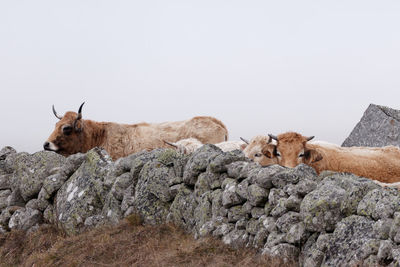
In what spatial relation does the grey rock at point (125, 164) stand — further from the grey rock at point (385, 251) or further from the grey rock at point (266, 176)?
the grey rock at point (385, 251)

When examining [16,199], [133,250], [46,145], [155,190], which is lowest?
[16,199]

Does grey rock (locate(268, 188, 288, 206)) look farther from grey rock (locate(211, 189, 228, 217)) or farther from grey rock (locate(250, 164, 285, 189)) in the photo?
grey rock (locate(211, 189, 228, 217))

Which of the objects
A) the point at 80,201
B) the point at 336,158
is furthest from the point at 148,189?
the point at 336,158

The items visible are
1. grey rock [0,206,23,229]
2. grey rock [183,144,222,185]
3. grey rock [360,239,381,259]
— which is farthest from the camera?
grey rock [0,206,23,229]

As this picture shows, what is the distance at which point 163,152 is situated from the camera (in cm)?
1049

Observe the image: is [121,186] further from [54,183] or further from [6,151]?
[6,151]

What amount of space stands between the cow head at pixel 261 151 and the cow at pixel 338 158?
16 centimetres

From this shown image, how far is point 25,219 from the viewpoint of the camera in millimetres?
12688

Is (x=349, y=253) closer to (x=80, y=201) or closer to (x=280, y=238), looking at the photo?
(x=280, y=238)

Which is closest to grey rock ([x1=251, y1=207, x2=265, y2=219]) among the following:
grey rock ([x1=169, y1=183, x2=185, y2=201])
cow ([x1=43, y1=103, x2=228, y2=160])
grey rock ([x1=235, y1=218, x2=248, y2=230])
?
grey rock ([x1=235, y1=218, x2=248, y2=230])

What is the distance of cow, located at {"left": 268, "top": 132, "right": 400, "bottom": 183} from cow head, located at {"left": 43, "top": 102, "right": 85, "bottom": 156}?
9.19m

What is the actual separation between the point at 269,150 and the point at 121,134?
8.34 metres

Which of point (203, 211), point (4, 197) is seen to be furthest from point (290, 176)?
point (4, 197)

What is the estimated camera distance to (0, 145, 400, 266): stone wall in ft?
18.6
